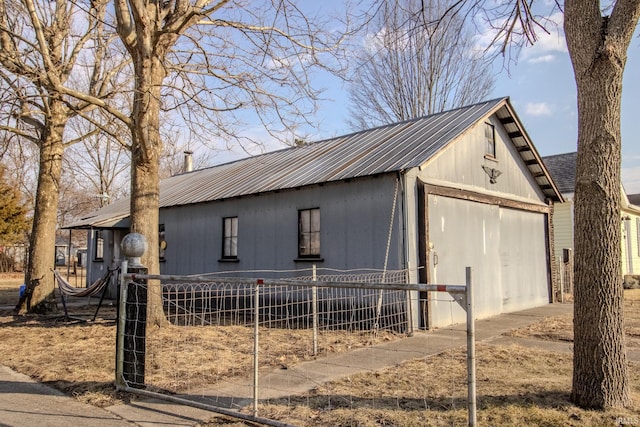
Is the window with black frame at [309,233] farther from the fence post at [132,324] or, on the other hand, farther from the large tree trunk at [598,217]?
the large tree trunk at [598,217]

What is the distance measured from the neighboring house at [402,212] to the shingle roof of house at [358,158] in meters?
0.06

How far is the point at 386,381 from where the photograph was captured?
19.6ft

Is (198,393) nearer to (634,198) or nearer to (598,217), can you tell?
(598,217)

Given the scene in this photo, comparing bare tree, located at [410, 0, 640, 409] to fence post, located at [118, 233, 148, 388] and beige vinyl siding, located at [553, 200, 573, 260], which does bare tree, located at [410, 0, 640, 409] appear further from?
beige vinyl siding, located at [553, 200, 573, 260]

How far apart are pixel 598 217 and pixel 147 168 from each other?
793cm

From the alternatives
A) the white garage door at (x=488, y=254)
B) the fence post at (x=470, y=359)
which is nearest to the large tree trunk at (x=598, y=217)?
the fence post at (x=470, y=359)

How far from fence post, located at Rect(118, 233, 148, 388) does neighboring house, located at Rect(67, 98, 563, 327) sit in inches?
186

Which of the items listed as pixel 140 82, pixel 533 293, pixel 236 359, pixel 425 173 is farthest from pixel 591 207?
pixel 533 293

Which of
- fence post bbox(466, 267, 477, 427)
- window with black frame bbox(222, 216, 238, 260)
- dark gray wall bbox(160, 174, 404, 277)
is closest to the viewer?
fence post bbox(466, 267, 477, 427)

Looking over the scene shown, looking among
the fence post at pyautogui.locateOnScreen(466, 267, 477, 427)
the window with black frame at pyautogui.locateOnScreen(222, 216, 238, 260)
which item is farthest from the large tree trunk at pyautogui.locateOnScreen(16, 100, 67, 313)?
the fence post at pyautogui.locateOnScreen(466, 267, 477, 427)

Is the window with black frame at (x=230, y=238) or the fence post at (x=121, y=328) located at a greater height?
the window with black frame at (x=230, y=238)

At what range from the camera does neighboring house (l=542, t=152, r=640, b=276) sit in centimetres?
2208

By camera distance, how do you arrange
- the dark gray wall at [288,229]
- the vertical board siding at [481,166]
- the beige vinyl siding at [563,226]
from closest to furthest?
the dark gray wall at [288,229] → the vertical board siding at [481,166] → the beige vinyl siding at [563,226]

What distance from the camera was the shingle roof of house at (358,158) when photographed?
36.2 feet
